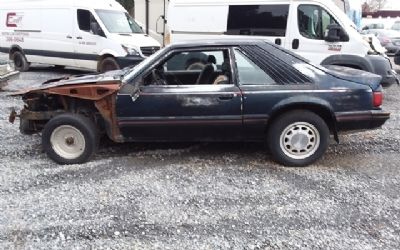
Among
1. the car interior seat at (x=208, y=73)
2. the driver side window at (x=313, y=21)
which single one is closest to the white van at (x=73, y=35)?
the driver side window at (x=313, y=21)

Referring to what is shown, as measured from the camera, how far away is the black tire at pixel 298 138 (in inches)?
199

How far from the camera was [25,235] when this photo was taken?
3.58m

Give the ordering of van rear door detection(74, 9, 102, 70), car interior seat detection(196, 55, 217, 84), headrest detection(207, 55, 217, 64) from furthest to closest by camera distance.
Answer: van rear door detection(74, 9, 102, 70) → headrest detection(207, 55, 217, 64) → car interior seat detection(196, 55, 217, 84)

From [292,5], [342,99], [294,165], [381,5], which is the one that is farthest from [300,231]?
[381,5]

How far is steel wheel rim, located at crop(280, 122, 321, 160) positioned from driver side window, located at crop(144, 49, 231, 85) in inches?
34.8

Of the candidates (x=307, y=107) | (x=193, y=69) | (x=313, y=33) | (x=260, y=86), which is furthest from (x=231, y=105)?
(x=313, y=33)

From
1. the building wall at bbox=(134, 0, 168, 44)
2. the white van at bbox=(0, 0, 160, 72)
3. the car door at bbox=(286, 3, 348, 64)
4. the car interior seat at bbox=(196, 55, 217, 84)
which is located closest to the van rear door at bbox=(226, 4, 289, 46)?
the car door at bbox=(286, 3, 348, 64)

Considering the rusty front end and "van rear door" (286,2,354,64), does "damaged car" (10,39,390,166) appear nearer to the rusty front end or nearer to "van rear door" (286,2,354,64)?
the rusty front end

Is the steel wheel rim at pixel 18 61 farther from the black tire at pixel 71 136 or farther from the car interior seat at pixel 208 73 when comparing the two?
the car interior seat at pixel 208 73

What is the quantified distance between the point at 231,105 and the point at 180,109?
559 millimetres

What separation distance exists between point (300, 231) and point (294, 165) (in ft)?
5.07

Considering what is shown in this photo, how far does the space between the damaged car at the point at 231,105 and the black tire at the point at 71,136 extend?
0.4 inches

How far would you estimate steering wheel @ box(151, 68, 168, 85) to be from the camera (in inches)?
204

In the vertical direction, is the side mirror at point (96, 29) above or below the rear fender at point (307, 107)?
above
